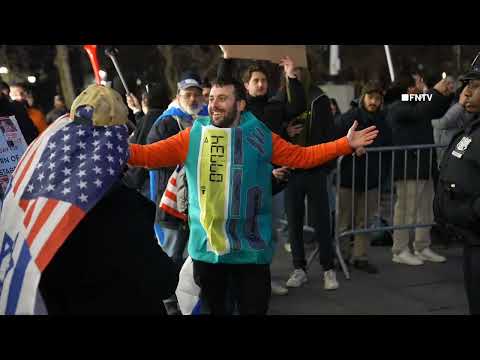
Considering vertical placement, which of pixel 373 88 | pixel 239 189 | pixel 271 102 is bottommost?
pixel 239 189

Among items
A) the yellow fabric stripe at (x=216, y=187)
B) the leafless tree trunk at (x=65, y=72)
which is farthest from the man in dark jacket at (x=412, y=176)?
the leafless tree trunk at (x=65, y=72)

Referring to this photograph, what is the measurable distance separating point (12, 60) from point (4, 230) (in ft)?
84.5

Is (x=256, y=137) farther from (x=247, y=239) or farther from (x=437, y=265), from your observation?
(x=437, y=265)

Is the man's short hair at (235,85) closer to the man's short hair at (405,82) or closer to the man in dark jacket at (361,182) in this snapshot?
the man in dark jacket at (361,182)

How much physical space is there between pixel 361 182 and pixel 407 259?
3.46ft

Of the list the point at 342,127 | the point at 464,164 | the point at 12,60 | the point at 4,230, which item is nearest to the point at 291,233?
the point at 342,127

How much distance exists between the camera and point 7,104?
538cm

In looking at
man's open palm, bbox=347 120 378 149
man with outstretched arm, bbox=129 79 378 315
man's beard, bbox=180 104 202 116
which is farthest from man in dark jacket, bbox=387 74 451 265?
man with outstretched arm, bbox=129 79 378 315

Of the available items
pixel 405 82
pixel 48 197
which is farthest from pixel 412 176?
pixel 48 197

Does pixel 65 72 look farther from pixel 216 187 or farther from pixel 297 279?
→ pixel 216 187

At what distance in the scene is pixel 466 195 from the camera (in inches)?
160

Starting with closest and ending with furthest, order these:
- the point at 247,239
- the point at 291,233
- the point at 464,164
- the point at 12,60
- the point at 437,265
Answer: the point at 464,164 → the point at 247,239 → the point at 291,233 → the point at 437,265 → the point at 12,60

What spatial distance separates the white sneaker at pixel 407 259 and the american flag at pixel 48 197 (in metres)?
5.50

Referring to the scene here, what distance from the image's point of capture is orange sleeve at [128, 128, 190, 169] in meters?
4.38
